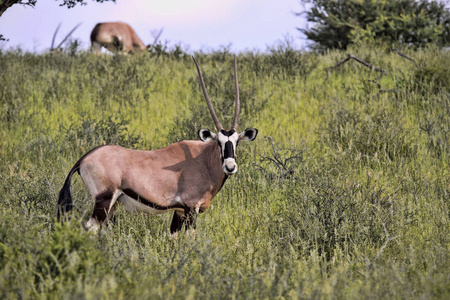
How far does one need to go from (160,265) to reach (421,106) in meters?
6.64

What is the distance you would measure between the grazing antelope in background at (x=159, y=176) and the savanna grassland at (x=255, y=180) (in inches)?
8.9

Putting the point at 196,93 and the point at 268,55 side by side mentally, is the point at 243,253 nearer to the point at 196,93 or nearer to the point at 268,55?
the point at 196,93

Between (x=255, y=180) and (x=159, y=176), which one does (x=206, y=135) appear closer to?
(x=159, y=176)

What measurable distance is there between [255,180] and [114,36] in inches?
552

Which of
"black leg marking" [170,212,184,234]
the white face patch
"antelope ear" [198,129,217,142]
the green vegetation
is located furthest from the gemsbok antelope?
the white face patch

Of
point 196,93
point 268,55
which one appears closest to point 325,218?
point 196,93

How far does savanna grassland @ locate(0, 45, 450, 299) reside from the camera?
291 cm

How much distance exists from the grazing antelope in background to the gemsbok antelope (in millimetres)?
14071

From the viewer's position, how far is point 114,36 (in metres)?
18.1

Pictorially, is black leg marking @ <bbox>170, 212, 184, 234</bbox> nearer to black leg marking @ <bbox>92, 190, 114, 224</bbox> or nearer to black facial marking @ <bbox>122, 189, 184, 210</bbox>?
black facial marking @ <bbox>122, 189, 184, 210</bbox>

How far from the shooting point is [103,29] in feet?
60.0

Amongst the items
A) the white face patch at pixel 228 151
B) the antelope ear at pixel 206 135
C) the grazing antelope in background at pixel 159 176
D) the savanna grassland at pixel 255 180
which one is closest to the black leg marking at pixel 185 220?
the grazing antelope in background at pixel 159 176

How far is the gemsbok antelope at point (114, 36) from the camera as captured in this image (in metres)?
17.9

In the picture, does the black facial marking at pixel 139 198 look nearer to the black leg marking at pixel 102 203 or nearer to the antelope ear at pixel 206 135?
the black leg marking at pixel 102 203
